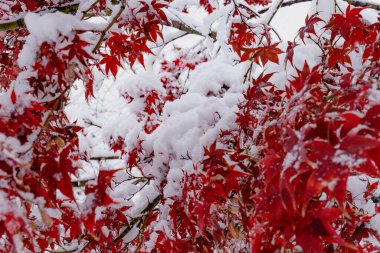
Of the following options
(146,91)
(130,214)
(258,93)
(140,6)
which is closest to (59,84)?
(140,6)

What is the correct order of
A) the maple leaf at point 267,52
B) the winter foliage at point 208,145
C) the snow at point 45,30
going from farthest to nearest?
the maple leaf at point 267,52
the snow at point 45,30
the winter foliage at point 208,145

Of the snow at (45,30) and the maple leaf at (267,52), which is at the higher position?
the maple leaf at (267,52)

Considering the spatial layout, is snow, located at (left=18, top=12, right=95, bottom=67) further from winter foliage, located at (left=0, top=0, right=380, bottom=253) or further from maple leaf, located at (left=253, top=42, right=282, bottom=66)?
maple leaf, located at (left=253, top=42, right=282, bottom=66)

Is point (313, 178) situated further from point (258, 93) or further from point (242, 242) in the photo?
point (242, 242)

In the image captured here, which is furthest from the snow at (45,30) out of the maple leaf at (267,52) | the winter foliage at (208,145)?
the maple leaf at (267,52)

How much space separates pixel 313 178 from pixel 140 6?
110cm

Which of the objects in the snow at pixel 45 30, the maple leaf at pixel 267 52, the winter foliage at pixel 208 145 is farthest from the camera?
the maple leaf at pixel 267 52

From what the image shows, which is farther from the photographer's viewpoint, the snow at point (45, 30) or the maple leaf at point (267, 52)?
the maple leaf at point (267, 52)

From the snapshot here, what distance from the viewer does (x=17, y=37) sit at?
66.2 inches

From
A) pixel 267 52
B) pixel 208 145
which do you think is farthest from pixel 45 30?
pixel 267 52

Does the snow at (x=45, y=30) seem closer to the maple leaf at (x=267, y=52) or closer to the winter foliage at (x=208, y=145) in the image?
the winter foliage at (x=208, y=145)

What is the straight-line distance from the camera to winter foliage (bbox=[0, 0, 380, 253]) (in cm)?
77

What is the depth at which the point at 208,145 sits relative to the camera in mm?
1618

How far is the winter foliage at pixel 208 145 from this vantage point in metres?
0.77
